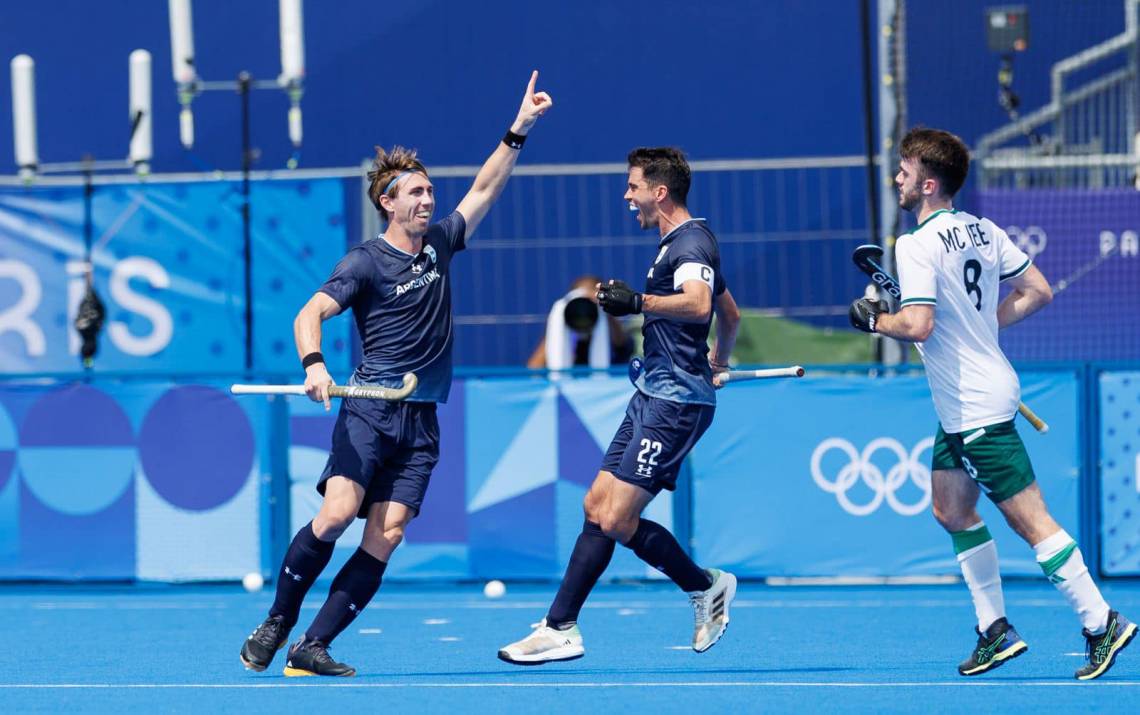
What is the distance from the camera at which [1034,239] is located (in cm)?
1332

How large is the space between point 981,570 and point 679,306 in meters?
1.61

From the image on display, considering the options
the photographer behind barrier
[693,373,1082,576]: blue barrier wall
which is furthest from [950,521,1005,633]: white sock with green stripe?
the photographer behind barrier

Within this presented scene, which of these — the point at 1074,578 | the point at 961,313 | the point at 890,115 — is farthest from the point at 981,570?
the point at 890,115

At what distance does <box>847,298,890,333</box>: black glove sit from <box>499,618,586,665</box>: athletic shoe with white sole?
5.63ft

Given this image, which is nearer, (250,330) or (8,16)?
(250,330)

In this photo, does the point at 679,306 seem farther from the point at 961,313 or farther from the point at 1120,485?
the point at 1120,485

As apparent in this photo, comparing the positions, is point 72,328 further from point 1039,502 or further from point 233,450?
point 1039,502

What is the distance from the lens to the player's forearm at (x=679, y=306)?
7.25 m

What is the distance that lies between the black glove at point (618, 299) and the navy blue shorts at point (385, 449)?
952 millimetres

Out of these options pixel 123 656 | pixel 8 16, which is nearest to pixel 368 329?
pixel 123 656

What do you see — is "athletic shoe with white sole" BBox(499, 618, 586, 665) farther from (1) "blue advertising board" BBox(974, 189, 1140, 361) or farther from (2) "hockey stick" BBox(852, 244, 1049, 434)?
(1) "blue advertising board" BBox(974, 189, 1140, 361)

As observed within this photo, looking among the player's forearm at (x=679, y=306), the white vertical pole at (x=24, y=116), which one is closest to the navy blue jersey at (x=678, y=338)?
the player's forearm at (x=679, y=306)

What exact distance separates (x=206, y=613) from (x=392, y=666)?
106 inches

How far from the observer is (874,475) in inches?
437
